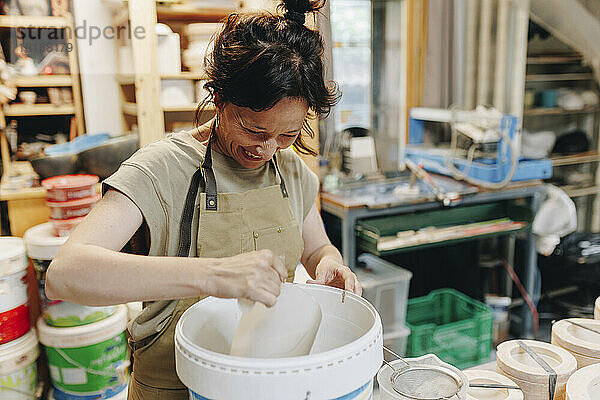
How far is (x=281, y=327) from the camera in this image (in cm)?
83

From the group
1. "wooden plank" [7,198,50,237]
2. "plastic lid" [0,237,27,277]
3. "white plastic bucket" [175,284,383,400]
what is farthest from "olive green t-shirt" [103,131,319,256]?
"wooden plank" [7,198,50,237]

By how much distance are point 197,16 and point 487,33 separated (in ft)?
6.13

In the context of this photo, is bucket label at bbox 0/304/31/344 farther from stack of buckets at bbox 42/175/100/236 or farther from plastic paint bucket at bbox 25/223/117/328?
stack of buckets at bbox 42/175/100/236

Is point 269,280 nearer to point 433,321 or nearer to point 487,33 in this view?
point 433,321

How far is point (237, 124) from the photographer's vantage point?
1.00 meters

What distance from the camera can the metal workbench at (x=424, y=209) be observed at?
250 centimetres

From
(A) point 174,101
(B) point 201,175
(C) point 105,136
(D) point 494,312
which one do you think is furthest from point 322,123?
(B) point 201,175

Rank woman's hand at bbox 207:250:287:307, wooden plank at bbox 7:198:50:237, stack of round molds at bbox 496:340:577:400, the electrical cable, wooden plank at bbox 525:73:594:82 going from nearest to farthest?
woman's hand at bbox 207:250:287:307 → stack of round molds at bbox 496:340:577:400 → wooden plank at bbox 7:198:50:237 → the electrical cable → wooden plank at bbox 525:73:594:82

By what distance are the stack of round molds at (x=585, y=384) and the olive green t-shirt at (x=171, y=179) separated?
2.08 feet

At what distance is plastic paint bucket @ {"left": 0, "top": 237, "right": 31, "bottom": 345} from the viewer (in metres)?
1.94

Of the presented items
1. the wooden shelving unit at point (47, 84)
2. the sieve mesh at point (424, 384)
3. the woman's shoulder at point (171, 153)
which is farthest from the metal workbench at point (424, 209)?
the sieve mesh at point (424, 384)

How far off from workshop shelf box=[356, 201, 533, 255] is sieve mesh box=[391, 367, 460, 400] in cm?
153

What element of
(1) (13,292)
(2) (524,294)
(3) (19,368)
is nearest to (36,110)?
(1) (13,292)

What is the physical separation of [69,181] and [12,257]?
13.7 inches
